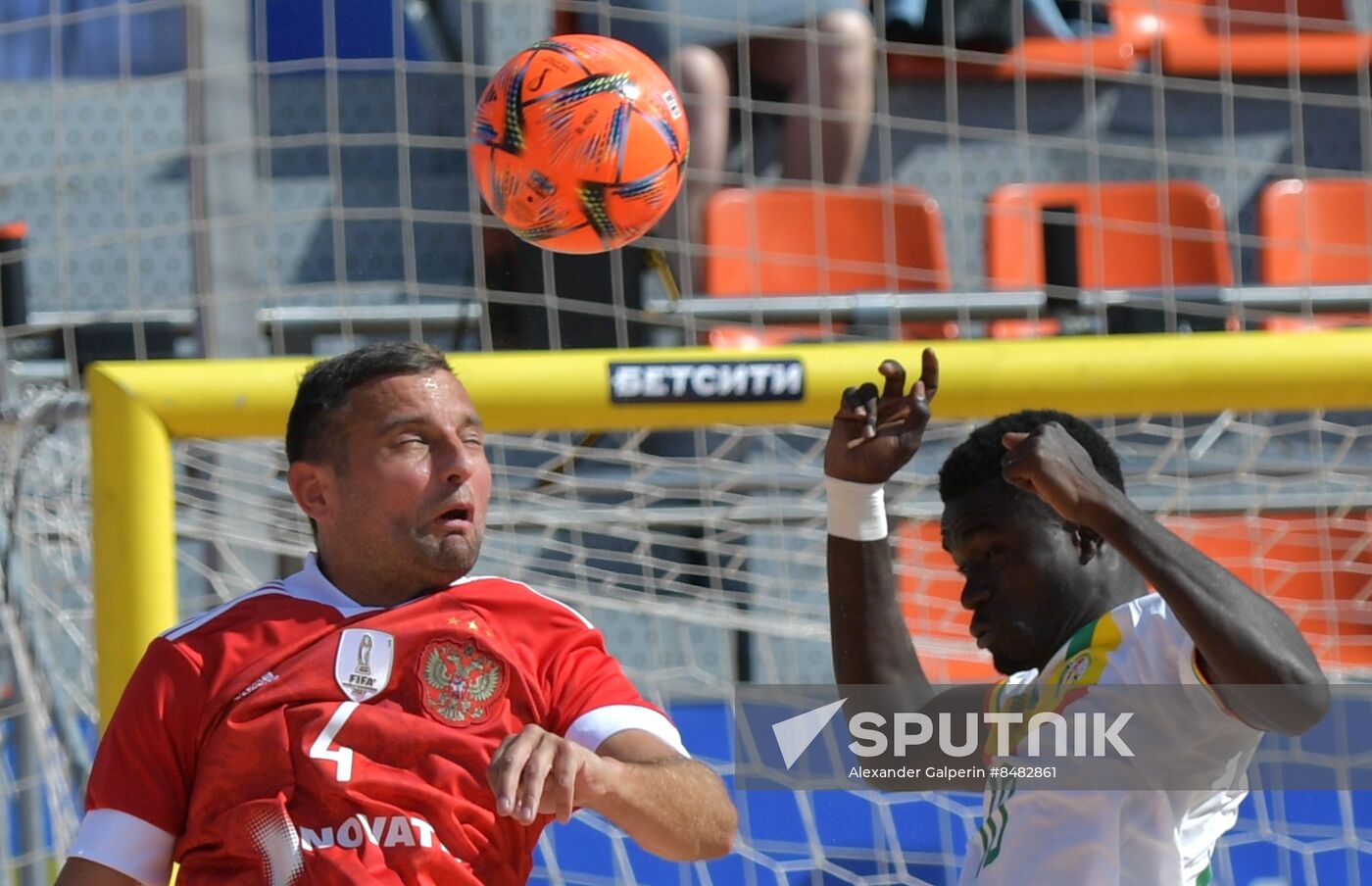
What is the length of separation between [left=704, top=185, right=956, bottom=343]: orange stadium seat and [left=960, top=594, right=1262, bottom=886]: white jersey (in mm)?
3152

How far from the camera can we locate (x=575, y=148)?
8.95ft

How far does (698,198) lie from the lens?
17.2 ft

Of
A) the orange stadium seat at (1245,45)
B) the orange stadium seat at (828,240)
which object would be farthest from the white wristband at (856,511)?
the orange stadium seat at (1245,45)

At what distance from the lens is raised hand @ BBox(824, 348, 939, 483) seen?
2361mm

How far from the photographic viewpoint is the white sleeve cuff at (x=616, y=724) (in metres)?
2.03

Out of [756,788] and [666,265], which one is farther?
[666,265]

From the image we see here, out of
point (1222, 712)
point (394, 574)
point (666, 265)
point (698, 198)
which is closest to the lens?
point (1222, 712)

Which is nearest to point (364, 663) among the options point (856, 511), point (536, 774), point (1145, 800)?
point (536, 774)

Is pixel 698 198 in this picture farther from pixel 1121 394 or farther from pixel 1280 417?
pixel 1121 394

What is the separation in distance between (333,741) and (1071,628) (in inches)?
37.4

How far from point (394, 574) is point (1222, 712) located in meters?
1.03

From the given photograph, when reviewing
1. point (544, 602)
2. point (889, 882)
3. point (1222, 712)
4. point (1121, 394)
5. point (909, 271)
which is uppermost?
point (909, 271)

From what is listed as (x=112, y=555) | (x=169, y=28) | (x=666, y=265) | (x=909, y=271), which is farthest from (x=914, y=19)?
(x=112, y=555)

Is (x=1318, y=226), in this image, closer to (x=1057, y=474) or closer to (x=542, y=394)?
(x=542, y=394)
